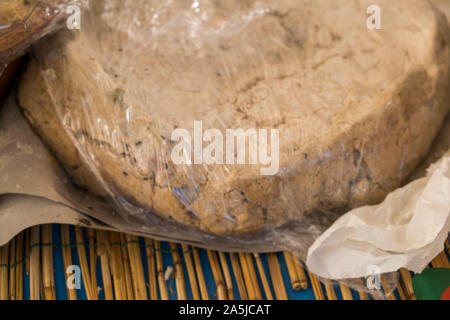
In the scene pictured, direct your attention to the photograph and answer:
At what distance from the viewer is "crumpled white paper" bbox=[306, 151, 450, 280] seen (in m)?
0.69

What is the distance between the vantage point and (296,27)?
2.31ft

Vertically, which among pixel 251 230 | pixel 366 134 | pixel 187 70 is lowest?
pixel 251 230

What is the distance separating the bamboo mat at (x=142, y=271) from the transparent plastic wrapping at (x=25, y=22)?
0.30m

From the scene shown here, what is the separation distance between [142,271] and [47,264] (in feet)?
0.50

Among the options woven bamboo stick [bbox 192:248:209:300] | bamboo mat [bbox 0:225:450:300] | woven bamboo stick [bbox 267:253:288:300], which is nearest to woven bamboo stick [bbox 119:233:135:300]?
bamboo mat [bbox 0:225:450:300]

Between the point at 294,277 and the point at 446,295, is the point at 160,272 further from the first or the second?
the point at 446,295

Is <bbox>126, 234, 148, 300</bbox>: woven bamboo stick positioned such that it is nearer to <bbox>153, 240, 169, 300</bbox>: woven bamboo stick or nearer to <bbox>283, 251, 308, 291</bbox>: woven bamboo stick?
<bbox>153, 240, 169, 300</bbox>: woven bamboo stick

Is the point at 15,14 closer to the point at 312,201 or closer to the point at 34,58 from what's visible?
the point at 34,58

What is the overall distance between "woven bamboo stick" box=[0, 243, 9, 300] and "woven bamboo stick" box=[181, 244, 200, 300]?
279 mm

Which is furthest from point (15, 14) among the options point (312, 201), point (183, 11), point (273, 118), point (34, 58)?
point (312, 201)

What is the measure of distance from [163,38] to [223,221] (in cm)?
27

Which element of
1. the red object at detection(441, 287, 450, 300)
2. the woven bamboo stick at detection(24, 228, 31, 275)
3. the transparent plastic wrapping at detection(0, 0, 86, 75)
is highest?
the transparent plastic wrapping at detection(0, 0, 86, 75)

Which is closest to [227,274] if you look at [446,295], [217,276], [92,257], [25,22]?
[217,276]

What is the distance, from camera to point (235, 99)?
69 cm
